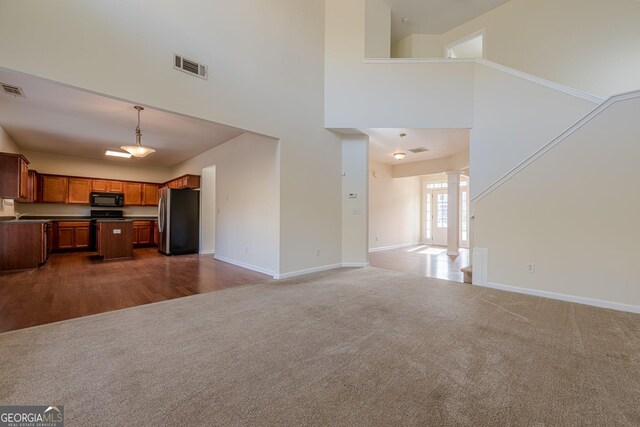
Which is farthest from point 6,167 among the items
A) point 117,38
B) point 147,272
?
point 117,38

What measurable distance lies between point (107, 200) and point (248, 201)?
229 inches

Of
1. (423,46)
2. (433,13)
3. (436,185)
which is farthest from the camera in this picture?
(436,185)

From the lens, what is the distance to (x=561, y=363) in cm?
195

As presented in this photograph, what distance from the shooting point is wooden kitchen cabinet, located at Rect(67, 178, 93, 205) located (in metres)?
7.56

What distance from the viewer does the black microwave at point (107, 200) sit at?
25.8ft

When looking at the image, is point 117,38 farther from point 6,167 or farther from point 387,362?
point 6,167

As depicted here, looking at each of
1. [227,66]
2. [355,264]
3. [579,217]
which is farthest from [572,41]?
[227,66]

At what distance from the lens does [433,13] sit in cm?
623

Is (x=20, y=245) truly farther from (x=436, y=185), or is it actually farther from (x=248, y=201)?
(x=436, y=185)

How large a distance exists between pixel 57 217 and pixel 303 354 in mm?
9142

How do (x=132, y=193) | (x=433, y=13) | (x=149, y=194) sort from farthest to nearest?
(x=149, y=194) → (x=132, y=193) → (x=433, y=13)

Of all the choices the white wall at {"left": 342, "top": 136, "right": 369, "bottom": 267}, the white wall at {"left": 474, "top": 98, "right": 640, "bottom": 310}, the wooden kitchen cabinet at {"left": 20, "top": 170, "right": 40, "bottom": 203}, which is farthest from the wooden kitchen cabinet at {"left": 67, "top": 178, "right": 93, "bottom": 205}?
the white wall at {"left": 474, "top": 98, "right": 640, "bottom": 310}

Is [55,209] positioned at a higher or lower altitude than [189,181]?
lower

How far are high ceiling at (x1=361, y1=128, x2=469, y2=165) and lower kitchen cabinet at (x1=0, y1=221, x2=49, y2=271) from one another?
6.51 metres
